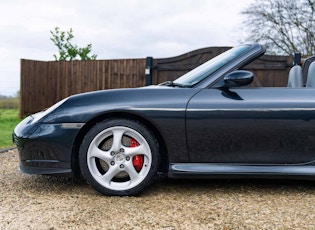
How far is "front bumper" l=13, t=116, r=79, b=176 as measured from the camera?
3.15m

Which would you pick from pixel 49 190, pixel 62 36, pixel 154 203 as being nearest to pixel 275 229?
pixel 154 203

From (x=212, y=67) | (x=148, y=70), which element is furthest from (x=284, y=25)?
(x=212, y=67)

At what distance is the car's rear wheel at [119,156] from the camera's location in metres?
3.13

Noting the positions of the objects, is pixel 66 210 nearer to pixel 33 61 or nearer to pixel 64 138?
pixel 64 138

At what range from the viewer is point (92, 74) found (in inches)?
463

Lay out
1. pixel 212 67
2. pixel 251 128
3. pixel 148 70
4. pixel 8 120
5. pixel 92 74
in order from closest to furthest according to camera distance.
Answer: pixel 251 128
pixel 212 67
pixel 148 70
pixel 92 74
pixel 8 120

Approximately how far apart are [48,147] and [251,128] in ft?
5.23

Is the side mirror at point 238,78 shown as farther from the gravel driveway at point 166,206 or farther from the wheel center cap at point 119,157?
the wheel center cap at point 119,157

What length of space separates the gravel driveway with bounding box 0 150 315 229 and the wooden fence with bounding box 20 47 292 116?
6.01m

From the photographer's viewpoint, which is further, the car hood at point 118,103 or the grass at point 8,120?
the grass at point 8,120

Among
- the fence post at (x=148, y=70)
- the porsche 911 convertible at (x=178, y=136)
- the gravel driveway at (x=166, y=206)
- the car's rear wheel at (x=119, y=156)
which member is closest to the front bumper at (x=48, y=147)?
the porsche 911 convertible at (x=178, y=136)

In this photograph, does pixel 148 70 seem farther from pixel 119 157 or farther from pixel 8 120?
pixel 119 157

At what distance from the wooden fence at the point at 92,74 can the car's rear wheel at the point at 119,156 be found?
6369 mm

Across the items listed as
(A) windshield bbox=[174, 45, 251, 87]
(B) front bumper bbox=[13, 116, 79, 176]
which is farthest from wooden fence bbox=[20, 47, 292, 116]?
(B) front bumper bbox=[13, 116, 79, 176]
